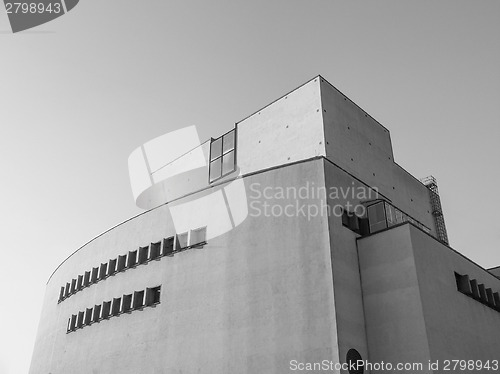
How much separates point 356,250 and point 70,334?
63.9ft

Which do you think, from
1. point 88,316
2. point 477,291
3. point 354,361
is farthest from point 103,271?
point 477,291

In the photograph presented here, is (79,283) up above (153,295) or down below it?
above

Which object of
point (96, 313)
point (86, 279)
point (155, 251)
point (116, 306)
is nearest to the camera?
point (155, 251)

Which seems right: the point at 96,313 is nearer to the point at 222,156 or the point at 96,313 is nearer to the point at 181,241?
the point at 181,241

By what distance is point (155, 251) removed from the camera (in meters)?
25.8

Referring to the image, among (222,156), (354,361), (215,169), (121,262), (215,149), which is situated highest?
(215,149)

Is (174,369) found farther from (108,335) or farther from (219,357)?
(108,335)

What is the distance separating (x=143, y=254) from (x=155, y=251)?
3.76 ft

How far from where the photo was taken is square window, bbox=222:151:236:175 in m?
29.1

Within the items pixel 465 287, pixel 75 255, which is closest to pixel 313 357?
pixel 465 287

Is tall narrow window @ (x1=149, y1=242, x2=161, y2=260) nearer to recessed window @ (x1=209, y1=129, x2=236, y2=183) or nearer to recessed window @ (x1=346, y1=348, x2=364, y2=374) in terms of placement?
recessed window @ (x1=209, y1=129, x2=236, y2=183)

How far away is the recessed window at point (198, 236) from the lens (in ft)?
77.7

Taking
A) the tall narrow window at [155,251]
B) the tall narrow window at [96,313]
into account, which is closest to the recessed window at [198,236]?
the tall narrow window at [155,251]

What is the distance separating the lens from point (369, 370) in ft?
60.6
